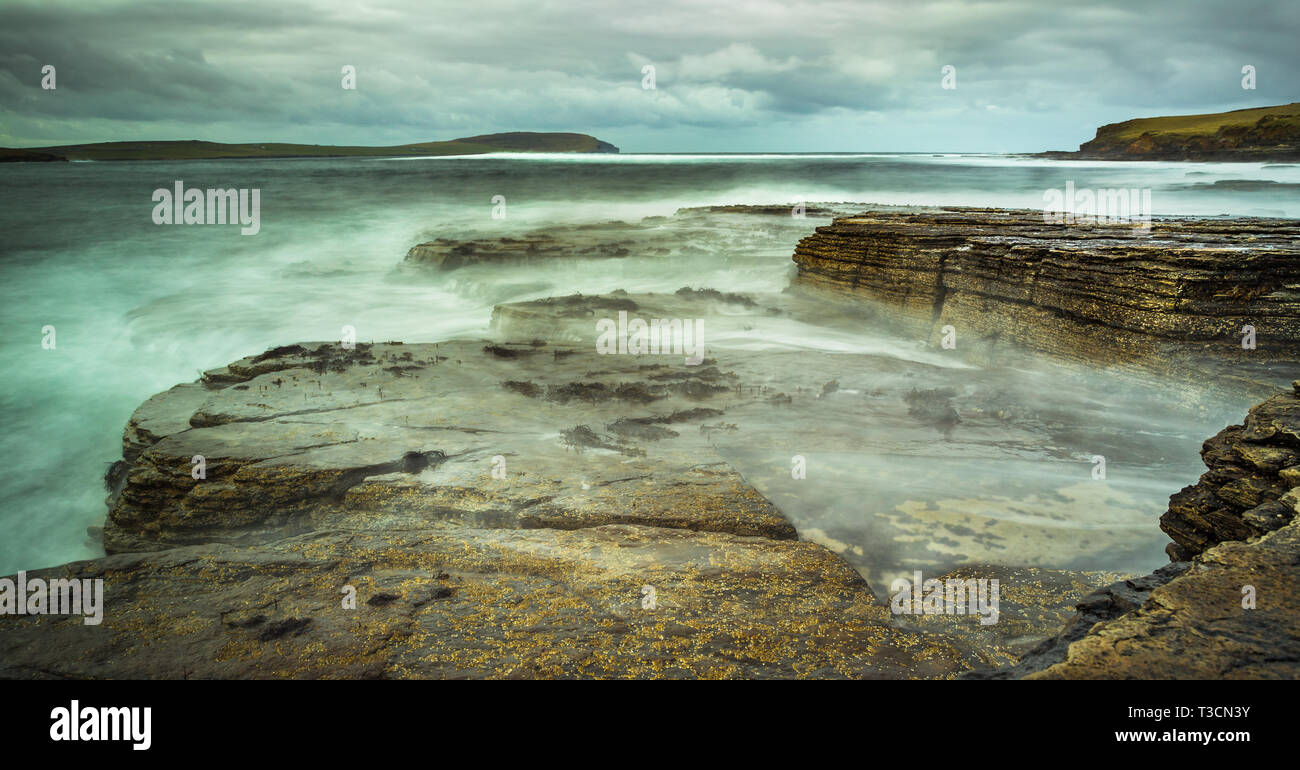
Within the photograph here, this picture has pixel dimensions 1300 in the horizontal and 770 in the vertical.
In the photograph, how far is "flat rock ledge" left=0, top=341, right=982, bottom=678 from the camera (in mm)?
3424

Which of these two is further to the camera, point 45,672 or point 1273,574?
point 45,672

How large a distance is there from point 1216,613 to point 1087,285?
31.7 feet

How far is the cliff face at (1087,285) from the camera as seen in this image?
930 cm

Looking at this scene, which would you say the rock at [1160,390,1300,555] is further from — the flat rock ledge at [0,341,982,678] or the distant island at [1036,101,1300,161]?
the distant island at [1036,101,1300,161]

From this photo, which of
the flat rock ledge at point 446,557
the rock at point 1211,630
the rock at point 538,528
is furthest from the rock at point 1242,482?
the flat rock ledge at point 446,557

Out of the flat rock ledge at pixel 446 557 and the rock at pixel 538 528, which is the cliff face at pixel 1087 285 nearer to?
the rock at pixel 538 528

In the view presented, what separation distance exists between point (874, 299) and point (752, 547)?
1192 cm

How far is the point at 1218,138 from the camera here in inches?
3246

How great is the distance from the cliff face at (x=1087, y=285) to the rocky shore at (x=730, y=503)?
0.17 feet

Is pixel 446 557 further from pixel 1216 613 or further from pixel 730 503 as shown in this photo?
pixel 1216 613

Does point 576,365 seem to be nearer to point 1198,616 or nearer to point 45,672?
point 45,672

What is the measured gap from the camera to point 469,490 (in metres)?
5.77

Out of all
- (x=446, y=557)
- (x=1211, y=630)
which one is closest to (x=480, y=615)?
(x=446, y=557)
